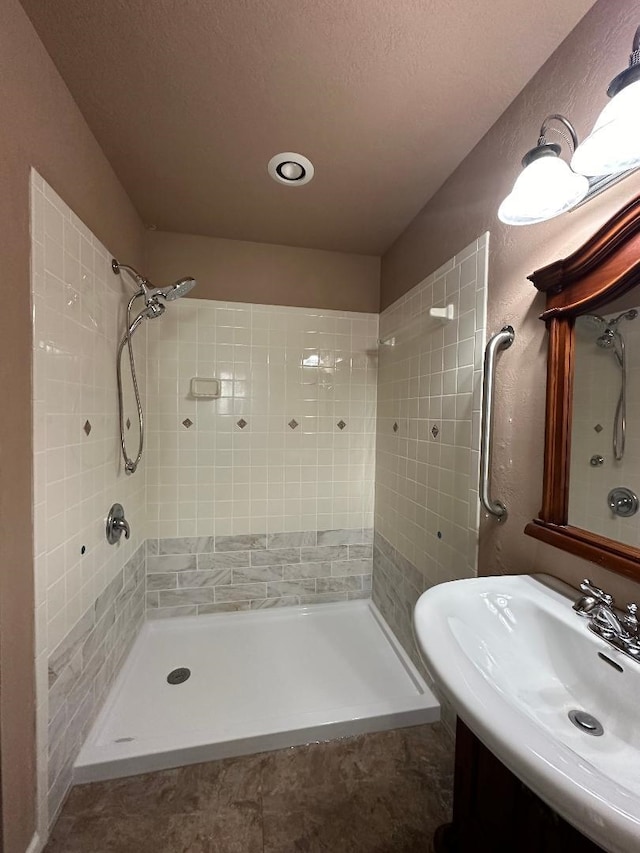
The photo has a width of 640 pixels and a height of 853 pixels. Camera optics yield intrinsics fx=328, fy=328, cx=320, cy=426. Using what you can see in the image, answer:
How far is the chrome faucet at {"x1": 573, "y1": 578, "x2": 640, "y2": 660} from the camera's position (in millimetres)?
657

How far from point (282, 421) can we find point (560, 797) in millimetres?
1843

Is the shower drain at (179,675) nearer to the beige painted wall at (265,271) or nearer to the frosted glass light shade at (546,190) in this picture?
the beige painted wall at (265,271)

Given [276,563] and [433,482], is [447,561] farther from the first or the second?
[276,563]

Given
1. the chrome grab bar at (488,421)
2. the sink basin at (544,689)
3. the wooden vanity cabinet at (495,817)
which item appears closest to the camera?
the sink basin at (544,689)

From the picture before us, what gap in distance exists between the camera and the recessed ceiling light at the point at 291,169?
1.33 metres

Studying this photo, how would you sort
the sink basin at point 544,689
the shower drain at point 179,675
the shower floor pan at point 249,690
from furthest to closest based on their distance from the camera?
1. the shower drain at point 179,675
2. the shower floor pan at point 249,690
3. the sink basin at point 544,689

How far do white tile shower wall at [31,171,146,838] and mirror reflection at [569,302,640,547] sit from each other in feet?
5.03

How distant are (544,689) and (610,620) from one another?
22 centimetres

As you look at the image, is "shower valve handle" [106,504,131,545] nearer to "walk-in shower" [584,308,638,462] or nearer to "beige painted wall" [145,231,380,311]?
"beige painted wall" [145,231,380,311]

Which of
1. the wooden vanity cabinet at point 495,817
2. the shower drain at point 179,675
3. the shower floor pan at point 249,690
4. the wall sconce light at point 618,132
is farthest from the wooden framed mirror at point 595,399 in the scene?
the shower drain at point 179,675

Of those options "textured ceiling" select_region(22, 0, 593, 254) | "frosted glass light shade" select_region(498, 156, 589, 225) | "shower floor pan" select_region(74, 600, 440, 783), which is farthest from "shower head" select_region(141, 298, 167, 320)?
"shower floor pan" select_region(74, 600, 440, 783)

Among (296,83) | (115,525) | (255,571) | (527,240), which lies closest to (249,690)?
(255,571)

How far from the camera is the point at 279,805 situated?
1.13 meters

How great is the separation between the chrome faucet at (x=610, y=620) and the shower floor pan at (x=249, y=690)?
3.55 feet
